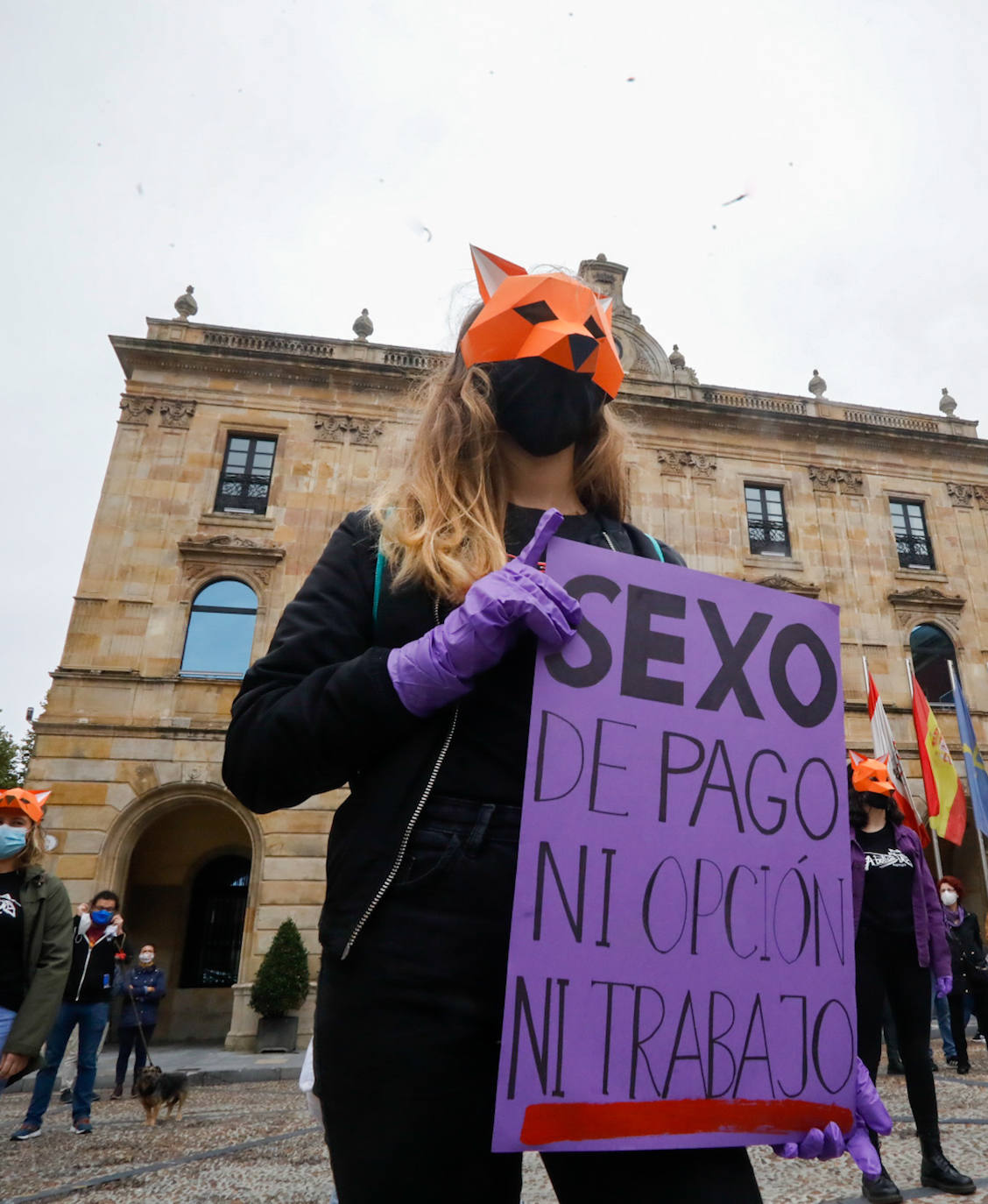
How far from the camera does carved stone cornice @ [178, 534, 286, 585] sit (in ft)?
54.2

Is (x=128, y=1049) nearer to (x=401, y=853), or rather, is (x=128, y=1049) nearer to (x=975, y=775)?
(x=401, y=853)

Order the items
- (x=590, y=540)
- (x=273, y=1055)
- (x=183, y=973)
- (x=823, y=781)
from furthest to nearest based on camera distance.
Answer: (x=183, y=973)
(x=273, y=1055)
(x=590, y=540)
(x=823, y=781)

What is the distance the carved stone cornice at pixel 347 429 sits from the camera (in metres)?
18.1

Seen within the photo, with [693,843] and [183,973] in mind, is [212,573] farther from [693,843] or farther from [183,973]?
[693,843]

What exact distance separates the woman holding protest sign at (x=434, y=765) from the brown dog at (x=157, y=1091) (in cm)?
679

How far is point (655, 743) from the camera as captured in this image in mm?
1419

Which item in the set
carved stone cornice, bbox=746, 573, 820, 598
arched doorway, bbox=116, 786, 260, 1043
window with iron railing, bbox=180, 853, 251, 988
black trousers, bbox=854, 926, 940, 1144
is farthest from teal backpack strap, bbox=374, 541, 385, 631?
carved stone cornice, bbox=746, 573, 820, 598

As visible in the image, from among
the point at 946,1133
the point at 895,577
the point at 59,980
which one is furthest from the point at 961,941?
the point at 895,577

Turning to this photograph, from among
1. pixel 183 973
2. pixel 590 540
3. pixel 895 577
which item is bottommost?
pixel 183 973

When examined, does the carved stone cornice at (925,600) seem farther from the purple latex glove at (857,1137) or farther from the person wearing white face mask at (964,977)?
the purple latex glove at (857,1137)

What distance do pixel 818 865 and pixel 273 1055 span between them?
14036 mm

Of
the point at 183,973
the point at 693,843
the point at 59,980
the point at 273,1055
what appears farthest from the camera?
the point at 183,973

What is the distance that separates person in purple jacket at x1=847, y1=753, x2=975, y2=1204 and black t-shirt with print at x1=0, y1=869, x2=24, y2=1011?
4.19 m

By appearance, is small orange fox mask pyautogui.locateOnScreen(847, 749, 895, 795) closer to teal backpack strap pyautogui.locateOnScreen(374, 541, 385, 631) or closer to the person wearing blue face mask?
teal backpack strap pyautogui.locateOnScreen(374, 541, 385, 631)
